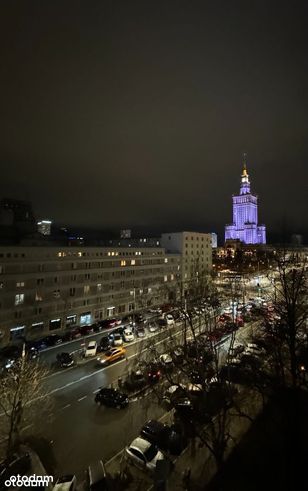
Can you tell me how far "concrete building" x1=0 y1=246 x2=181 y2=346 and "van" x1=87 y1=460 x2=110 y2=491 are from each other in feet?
66.9

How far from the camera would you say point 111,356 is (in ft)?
82.3

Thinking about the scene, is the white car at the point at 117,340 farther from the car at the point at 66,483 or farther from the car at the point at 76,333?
the car at the point at 66,483

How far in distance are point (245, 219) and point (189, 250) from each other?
12034 centimetres

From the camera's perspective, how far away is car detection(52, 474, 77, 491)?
11.2m

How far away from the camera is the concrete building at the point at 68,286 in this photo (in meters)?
29.2

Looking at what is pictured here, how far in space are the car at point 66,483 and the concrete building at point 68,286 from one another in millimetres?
19692

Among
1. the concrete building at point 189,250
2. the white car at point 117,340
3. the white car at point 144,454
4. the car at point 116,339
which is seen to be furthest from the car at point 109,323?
the white car at point 144,454

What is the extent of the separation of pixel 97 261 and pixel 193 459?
97.6 ft

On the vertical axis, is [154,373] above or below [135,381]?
above

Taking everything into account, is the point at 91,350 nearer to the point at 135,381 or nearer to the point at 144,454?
→ the point at 135,381

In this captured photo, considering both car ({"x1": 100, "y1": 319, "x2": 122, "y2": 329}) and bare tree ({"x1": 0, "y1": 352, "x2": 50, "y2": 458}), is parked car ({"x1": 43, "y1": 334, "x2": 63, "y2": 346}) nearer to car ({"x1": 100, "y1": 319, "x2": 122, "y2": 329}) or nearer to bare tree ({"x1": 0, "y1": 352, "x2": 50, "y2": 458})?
car ({"x1": 100, "y1": 319, "x2": 122, "y2": 329})

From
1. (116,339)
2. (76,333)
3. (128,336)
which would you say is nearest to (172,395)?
(116,339)

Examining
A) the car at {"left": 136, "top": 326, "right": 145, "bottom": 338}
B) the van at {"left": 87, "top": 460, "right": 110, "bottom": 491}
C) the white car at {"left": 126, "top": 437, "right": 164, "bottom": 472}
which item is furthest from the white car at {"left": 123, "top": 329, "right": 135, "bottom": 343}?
the van at {"left": 87, "top": 460, "right": 110, "bottom": 491}

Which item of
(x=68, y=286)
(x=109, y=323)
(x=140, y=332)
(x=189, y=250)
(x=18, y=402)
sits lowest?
(x=140, y=332)
